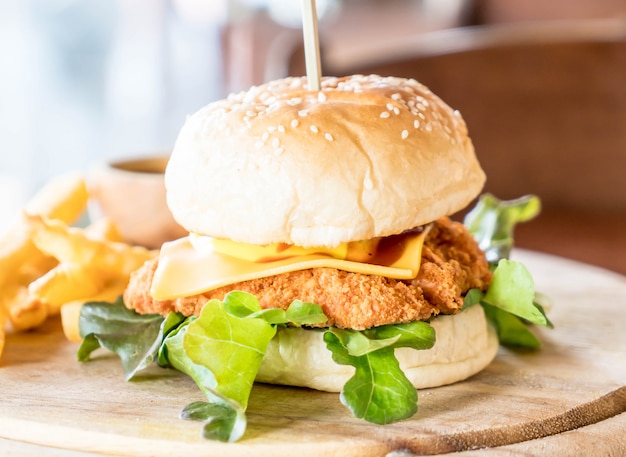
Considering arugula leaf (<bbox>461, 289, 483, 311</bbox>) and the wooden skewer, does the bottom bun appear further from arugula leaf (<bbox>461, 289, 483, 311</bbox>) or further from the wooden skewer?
the wooden skewer

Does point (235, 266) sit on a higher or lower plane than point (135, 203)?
higher

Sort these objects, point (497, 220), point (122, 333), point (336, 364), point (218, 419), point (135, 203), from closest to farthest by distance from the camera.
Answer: point (218, 419)
point (336, 364)
point (122, 333)
point (497, 220)
point (135, 203)

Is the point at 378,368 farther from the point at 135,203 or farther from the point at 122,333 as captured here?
the point at 135,203

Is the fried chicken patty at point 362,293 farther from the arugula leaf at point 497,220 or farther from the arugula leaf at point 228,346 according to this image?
the arugula leaf at point 497,220

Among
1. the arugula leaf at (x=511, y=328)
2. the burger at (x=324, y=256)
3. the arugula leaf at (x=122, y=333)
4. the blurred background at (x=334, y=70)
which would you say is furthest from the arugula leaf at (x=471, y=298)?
the blurred background at (x=334, y=70)

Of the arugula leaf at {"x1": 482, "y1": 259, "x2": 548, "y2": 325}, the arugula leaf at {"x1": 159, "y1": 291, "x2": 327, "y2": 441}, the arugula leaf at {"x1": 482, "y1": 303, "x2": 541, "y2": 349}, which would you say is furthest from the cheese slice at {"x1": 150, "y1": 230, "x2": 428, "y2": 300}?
the arugula leaf at {"x1": 482, "y1": 303, "x2": 541, "y2": 349}

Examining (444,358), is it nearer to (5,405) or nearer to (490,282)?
(490,282)

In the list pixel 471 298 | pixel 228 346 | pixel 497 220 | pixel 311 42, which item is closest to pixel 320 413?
pixel 228 346
